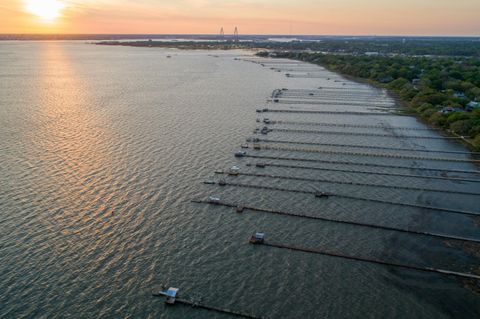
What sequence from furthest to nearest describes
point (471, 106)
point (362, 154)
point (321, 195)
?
1. point (471, 106)
2. point (362, 154)
3. point (321, 195)

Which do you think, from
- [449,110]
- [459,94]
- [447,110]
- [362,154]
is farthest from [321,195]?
[459,94]

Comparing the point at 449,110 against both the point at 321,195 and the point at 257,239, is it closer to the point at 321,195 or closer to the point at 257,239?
the point at 321,195

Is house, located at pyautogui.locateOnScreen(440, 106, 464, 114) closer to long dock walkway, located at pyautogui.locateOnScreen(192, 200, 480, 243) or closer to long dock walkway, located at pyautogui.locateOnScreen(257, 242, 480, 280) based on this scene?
long dock walkway, located at pyautogui.locateOnScreen(192, 200, 480, 243)

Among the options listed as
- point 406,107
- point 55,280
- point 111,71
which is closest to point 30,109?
point 55,280

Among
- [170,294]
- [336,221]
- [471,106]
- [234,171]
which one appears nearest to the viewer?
[170,294]

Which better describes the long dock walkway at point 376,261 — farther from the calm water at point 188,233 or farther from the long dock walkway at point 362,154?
the long dock walkway at point 362,154

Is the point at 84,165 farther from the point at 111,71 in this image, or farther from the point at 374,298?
the point at 111,71
